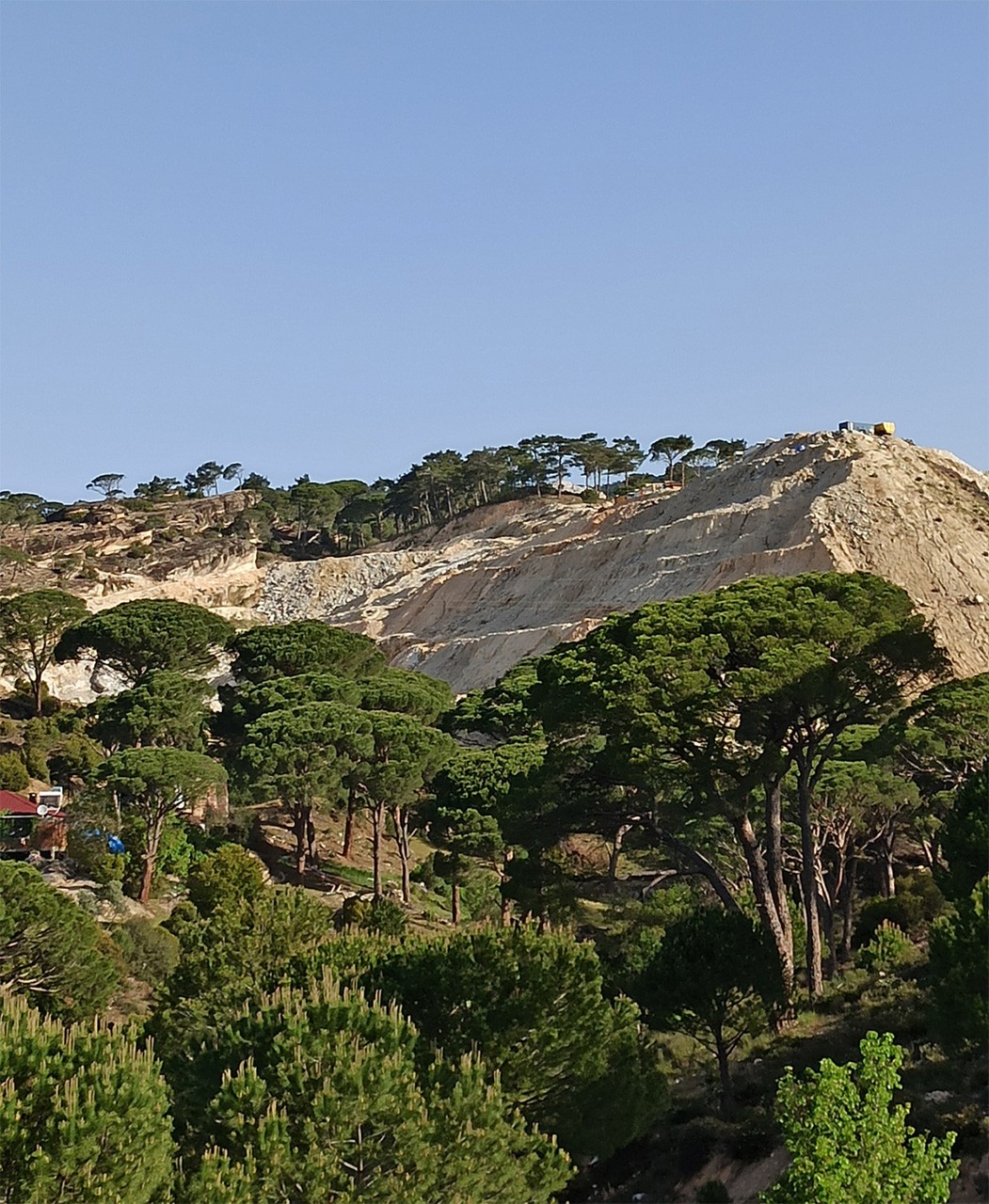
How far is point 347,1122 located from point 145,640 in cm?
4839

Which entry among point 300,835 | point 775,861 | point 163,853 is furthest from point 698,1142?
point 300,835

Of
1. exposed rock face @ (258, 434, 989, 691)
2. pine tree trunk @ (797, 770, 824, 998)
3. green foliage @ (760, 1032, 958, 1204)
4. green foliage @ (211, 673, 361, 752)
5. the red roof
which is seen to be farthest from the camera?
exposed rock face @ (258, 434, 989, 691)

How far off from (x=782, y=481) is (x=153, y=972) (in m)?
61.7

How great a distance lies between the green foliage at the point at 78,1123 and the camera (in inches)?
552

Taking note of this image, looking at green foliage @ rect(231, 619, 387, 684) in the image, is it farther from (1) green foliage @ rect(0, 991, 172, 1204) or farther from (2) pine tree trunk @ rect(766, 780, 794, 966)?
(1) green foliage @ rect(0, 991, 172, 1204)

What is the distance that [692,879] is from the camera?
42.6 meters

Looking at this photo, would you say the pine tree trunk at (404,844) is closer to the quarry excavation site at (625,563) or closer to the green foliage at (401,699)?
the green foliage at (401,699)

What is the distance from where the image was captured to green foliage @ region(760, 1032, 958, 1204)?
44.2 feet

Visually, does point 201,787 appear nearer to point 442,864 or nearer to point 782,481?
point 442,864

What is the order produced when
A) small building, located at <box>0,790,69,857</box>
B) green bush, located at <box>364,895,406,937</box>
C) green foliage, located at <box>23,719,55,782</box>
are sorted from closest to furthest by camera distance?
green bush, located at <box>364,895,406,937</box> → small building, located at <box>0,790,69,857</box> → green foliage, located at <box>23,719,55,782</box>

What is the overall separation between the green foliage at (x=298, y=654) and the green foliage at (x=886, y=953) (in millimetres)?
34064

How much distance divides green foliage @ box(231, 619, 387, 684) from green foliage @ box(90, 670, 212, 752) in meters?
8.46

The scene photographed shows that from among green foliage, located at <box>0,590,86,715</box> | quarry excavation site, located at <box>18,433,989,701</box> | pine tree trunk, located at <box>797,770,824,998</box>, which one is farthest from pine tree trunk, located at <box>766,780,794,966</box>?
green foliage, located at <box>0,590,86,715</box>

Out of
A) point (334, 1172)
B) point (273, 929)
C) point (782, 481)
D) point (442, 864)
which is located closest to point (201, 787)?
point (442, 864)
